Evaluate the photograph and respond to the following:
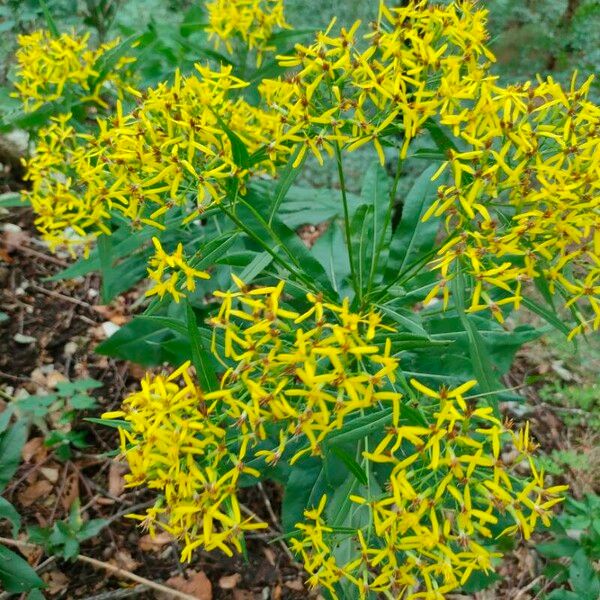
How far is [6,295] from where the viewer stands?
3426mm

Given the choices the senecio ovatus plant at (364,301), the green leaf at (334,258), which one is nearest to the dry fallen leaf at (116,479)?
the senecio ovatus plant at (364,301)

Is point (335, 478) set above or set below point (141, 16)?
below

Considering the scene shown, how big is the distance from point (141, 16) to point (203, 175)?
3.41 meters

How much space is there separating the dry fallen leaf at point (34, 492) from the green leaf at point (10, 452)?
26.4 inches

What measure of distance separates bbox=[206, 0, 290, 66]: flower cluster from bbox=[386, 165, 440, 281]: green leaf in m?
0.96

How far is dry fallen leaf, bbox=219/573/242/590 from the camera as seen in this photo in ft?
8.38

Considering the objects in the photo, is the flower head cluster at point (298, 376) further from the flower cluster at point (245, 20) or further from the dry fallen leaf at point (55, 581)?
the flower cluster at point (245, 20)

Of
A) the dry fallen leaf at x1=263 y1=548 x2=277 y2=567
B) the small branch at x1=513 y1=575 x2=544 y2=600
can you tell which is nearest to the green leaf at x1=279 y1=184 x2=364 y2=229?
the dry fallen leaf at x1=263 y1=548 x2=277 y2=567

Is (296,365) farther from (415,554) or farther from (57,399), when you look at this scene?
(57,399)

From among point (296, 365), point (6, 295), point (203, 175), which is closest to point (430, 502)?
point (296, 365)

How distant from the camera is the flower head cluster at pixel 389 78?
1633mm

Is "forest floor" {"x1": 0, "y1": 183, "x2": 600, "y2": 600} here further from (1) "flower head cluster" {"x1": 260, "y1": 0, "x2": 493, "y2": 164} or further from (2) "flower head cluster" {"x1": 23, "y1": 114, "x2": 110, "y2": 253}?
(1) "flower head cluster" {"x1": 260, "y1": 0, "x2": 493, "y2": 164}

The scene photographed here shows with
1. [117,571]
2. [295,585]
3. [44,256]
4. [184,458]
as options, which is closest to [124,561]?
[117,571]

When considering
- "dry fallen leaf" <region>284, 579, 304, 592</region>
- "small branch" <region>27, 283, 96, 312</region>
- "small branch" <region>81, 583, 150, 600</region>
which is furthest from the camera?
"small branch" <region>27, 283, 96, 312</region>
